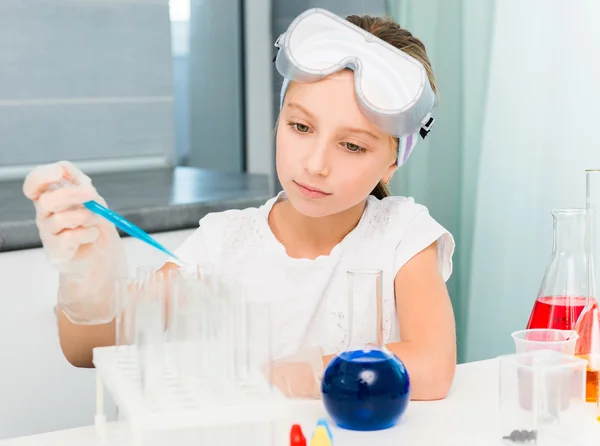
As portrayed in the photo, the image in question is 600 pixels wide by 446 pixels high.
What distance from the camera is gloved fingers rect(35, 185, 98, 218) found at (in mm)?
971

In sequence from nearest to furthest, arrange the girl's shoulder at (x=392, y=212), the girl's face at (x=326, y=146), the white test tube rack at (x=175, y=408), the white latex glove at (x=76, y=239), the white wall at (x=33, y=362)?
the white test tube rack at (x=175, y=408), the white latex glove at (x=76, y=239), the girl's face at (x=326, y=146), the girl's shoulder at (x=392, y=212), the white wall at (x=33, y=362)

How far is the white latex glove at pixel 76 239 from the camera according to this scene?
0.98 metres

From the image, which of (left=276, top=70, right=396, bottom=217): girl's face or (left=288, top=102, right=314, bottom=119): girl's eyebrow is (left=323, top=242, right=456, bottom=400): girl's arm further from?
(left=288, top=102, right=314, bottom=119): girl's eyebrow

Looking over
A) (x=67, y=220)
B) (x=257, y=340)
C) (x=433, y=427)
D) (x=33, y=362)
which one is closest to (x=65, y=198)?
(x=67, y=220)

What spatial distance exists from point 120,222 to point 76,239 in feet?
0.34

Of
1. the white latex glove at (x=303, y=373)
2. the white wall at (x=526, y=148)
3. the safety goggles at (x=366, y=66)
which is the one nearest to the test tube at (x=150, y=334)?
the white latex glove at (x=303, y=373)

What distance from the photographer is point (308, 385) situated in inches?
42.9

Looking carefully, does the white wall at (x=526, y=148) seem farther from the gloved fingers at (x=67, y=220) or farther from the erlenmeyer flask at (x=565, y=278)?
the gloved fingers at (x=67, y=220)

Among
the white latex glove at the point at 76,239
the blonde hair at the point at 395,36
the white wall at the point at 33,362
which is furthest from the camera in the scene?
the white wall at the point at 33,362

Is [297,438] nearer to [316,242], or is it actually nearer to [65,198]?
[65,198]

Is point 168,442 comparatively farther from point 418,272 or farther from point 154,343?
point 418,272

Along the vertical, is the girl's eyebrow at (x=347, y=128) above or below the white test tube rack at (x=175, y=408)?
above

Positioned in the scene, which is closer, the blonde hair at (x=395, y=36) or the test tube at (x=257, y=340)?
the test tube at (x=257, y=340)

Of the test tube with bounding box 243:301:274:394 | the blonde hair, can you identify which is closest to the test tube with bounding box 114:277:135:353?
the test tube with bounding box 243:301:274:394
